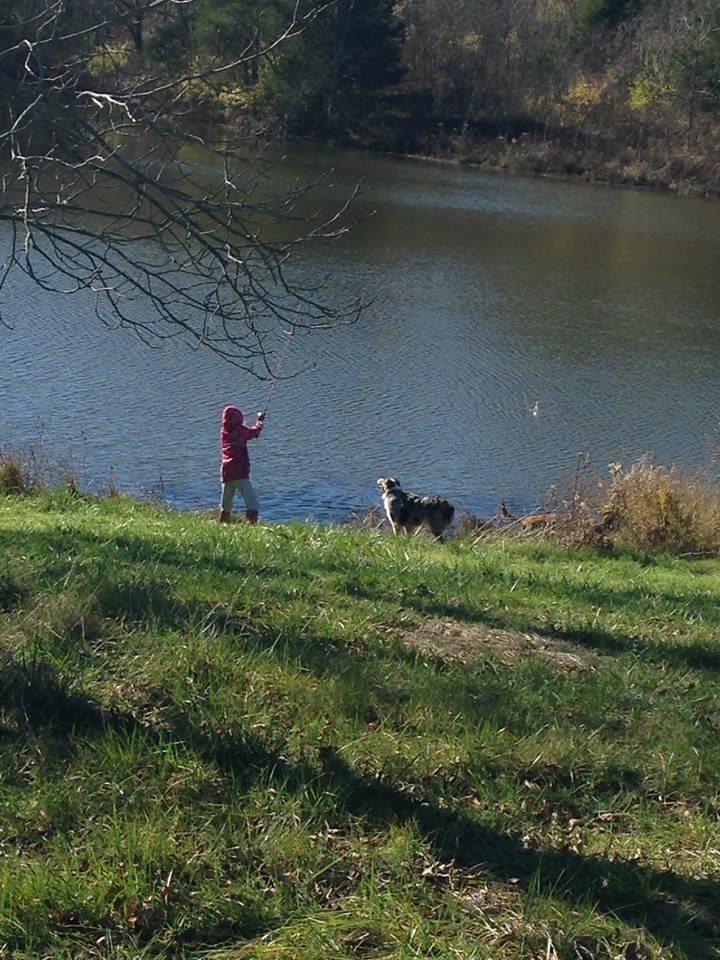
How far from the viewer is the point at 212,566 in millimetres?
6324

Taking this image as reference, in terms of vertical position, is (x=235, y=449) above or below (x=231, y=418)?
below

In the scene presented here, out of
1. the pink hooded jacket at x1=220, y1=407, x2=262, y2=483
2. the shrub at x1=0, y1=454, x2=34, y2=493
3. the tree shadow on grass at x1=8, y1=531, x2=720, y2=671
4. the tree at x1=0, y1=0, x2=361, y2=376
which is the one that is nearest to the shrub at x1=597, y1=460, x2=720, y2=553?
the pink hooded jacket at x1=220, y1=407, x2=262, y2=483

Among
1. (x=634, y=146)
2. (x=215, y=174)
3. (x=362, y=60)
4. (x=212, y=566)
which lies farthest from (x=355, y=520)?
(x=634, y=146)

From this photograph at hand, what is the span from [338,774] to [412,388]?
16455 millimetres

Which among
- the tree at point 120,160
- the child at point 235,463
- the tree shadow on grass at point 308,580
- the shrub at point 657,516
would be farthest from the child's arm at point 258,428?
the tree shadow on grass at point 308,580

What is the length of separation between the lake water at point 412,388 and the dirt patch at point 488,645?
9.15m

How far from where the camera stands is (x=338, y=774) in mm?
3807

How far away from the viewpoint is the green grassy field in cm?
315

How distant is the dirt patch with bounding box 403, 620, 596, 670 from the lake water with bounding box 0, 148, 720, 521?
915cm

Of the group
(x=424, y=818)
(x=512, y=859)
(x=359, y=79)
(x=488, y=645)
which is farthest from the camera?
(x=359, y=79)

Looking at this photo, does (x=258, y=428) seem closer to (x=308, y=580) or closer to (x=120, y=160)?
(x=308, y=580)

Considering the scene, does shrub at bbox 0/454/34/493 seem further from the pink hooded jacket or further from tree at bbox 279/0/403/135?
tree at bbox 279/0/403/135

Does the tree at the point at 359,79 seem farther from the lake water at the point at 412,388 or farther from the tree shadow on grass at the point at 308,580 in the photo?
the tree shadow on grass at the point at 308,580

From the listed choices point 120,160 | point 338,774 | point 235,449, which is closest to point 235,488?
point 235,449
